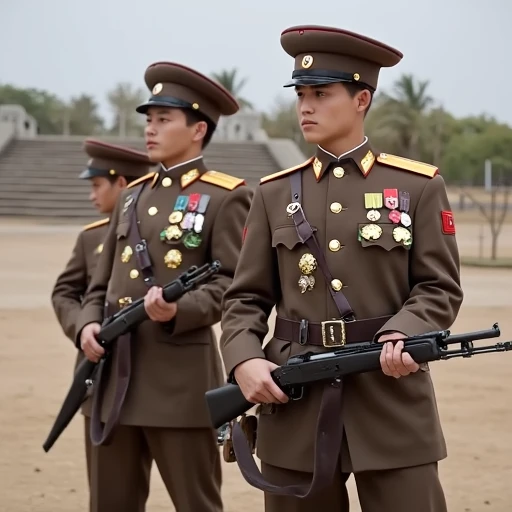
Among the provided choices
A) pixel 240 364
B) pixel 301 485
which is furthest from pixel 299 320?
pixel 301 485

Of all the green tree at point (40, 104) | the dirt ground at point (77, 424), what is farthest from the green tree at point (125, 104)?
the dirt ground at point (77, 424)

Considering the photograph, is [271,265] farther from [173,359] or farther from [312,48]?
[173,359]

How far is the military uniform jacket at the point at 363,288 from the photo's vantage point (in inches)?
115

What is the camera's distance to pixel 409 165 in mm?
3094

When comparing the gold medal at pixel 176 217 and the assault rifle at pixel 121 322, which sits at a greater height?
the gold medal at pixel 176 217

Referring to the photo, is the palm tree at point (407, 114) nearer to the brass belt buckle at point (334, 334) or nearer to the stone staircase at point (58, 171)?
the stone staircase at point (58, 171)

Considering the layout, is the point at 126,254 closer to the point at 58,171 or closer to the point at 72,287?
the point at 72,287

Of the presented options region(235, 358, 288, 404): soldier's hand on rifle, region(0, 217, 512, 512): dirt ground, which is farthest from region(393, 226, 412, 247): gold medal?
region(0, 217, 512, 512): dirt ground

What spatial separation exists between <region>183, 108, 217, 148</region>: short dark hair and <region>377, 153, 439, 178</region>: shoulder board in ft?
4.15

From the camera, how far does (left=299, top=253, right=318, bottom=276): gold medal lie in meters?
3.00

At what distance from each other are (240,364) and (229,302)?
235 mm

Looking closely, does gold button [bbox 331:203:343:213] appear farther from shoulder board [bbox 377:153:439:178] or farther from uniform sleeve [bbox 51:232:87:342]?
uniform sleeve [bbox 51:232:87:342]

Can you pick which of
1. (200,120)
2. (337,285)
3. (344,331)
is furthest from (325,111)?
(200,120)

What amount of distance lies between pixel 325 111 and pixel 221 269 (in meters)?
1.14
